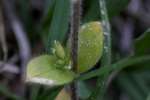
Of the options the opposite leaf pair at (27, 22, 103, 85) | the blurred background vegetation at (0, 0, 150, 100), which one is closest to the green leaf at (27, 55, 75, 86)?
the opposite leaf pair at (27, 22, 103, 85)

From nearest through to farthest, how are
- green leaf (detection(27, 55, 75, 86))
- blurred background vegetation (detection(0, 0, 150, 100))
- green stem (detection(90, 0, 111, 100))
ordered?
green leaf (detection(27, 55, 75, 86)) → green stem (detection(90, 0, 111, 100)) → blurred background vegetation (detection(0, 0, 150, 100))

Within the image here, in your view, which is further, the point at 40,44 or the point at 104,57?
the point at 40,44

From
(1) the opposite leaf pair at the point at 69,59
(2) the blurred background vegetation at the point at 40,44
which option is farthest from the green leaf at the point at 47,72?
(2) the blurred background vegetation at the point at 40,44

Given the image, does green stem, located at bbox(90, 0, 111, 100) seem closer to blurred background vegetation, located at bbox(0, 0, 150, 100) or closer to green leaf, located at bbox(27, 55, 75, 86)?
green leaf, located at bbox(27, 55, 75, 86)

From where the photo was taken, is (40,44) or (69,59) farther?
(40,44)

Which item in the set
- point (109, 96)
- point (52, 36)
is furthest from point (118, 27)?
point (52, 36)

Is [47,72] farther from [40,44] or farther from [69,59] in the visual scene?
[40,44]

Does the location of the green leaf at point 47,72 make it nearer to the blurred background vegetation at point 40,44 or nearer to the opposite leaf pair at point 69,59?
the opposite leaf pair at point 69,59

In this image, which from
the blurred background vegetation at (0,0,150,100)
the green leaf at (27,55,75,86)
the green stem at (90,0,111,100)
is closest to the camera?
the green leaf at (27,55,75,86)

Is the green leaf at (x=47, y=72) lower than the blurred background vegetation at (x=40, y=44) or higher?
higher

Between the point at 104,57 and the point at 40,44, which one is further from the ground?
the point at 104,57

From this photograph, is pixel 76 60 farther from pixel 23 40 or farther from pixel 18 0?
pixel 18 0

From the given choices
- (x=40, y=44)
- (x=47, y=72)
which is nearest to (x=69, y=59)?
(x=47, y=72)
